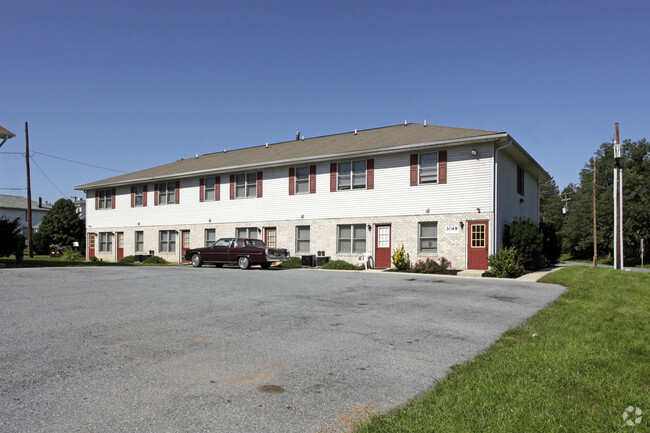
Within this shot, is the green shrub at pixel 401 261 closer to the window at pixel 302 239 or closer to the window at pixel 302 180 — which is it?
the window at pixel 302 239

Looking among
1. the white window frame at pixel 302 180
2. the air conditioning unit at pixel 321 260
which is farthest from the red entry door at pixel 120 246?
the air conditioning unit at pixel 321 260

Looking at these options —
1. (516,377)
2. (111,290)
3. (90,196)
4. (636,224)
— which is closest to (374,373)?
(516,377)

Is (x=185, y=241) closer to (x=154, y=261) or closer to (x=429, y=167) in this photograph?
(x=154, y=261)

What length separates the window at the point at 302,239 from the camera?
25828mm

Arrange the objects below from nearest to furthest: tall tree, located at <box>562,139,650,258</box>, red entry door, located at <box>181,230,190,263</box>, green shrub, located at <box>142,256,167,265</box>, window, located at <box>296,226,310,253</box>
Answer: window, located at <box>296,226,310,253</box>
green shrub, located at <box>142,256,167,265</box>
red entry door, located at <box>181,230,190,263</box>
tall tree, located at <box>562,139,650,258</box>

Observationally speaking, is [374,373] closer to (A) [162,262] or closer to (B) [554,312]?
(B) [554,312]

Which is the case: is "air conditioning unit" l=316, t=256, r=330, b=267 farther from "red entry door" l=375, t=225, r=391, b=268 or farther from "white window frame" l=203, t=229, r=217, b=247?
"white window frame" l=203, t=229, r=217, b=247

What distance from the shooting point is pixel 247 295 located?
35.6 ft

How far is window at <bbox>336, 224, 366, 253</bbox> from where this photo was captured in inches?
942

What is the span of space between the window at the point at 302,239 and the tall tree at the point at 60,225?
35.6 meters

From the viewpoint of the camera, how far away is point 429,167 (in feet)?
72.1

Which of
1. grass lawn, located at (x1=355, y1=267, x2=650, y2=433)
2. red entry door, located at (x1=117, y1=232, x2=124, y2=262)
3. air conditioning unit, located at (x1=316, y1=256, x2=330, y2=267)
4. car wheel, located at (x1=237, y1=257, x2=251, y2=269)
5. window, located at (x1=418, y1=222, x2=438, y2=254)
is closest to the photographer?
grass lawn, located at (x1=355, y1=267, x2=650, y2=433)

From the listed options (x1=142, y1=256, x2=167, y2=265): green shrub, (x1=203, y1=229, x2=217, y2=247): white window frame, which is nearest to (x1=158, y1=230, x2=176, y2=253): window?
(x1=142, y1=256, x2=167, y2=265): green shrub

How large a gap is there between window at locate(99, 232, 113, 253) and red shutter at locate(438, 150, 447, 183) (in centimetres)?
2642
